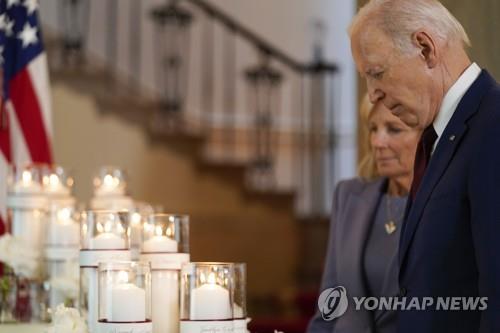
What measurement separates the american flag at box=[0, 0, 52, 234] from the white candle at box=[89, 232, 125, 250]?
1.63m

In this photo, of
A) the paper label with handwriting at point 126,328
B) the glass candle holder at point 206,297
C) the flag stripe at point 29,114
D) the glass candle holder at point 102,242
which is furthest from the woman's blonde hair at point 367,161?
the flag stripe at point 29,114

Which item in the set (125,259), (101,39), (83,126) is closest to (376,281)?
(125,259)

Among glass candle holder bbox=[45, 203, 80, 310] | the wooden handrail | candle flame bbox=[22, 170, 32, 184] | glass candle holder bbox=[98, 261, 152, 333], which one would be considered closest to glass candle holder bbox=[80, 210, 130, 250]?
glass candle holder bbox=[98, 261, 152, 333]

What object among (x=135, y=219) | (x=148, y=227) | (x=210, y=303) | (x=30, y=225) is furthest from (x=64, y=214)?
(x=210, y=303)

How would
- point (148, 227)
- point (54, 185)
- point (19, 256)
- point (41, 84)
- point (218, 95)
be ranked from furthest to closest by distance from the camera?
point (218, 95), point (41, 84), point (54, 185), point (19, 256), point (148, 227)

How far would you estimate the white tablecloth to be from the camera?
10.6ft

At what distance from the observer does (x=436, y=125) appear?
2553 mm

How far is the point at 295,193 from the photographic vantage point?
27.7 feet

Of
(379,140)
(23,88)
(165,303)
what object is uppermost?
(23,88)

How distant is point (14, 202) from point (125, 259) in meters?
0.93

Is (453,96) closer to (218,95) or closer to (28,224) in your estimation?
(28,224)

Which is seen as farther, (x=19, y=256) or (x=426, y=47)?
(x=19, y=256)

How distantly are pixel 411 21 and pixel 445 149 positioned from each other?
0.29 metres

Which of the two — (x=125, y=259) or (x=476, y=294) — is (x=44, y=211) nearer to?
(x=125, y=259)
